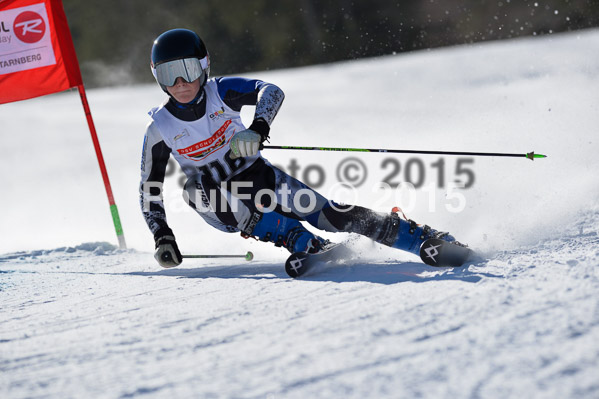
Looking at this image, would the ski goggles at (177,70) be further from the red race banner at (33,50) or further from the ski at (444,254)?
the red race banner at (33,50)

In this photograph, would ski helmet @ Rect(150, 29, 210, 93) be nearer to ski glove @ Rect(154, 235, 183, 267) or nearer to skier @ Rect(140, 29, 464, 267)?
skier @ Rect(140, 29, 464, 267)

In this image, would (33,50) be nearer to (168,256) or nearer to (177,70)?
(177,70)

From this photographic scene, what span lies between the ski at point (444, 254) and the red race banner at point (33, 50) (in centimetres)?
337

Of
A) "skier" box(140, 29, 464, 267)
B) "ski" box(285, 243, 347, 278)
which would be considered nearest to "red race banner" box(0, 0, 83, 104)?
"skier" box(140, 29, 464, 267)

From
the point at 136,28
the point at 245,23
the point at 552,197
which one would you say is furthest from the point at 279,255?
the point at 136,28

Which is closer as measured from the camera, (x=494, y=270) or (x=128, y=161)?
(x=494, y=270)

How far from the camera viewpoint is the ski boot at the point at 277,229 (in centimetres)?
306

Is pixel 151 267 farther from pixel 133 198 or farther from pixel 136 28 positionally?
pixel 136 28

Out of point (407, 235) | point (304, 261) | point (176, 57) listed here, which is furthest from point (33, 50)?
point (407, 235)

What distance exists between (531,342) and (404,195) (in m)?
3.86

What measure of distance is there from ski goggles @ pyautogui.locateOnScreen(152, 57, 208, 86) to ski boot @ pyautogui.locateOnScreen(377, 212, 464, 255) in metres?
1.16

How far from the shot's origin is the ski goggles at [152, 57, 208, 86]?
291 cm

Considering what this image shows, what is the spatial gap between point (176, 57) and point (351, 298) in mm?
1480

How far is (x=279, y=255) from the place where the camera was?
387 centimetres
